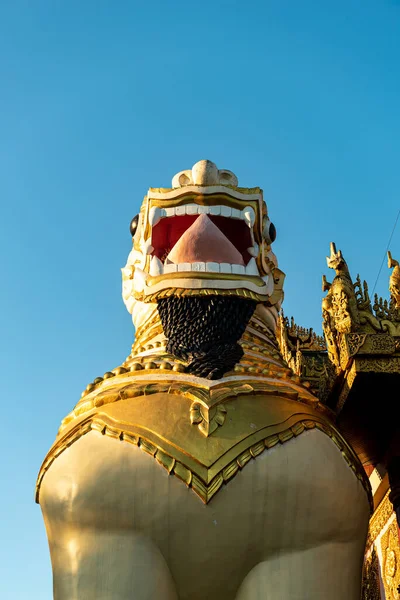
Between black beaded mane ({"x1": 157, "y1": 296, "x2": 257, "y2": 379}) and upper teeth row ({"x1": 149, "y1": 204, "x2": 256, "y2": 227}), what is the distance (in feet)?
1.70

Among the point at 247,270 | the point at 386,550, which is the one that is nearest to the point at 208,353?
the point at 247,270

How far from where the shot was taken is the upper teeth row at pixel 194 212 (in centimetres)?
412

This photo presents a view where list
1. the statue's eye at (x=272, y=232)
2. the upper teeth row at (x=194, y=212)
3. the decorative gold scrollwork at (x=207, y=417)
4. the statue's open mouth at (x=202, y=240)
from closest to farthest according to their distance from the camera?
the decorative gold scrollwork at (x=207, y=417) < the statue's open mouth at (x=202, y=240) < the upper teeth row at (x=194, y=212) < the statue's eye at (x=272, y=232)

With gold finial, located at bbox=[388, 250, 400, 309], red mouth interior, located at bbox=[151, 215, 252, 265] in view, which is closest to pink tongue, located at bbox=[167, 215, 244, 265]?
red mouth interior, located at bbox=[151, 215, 252, 265]

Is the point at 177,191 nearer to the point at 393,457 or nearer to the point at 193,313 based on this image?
the point at 193,313

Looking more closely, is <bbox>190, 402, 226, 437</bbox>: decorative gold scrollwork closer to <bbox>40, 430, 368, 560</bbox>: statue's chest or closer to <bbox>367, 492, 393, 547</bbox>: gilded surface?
<bbox>40, 430, 368, 560</bbox>: statue's chest

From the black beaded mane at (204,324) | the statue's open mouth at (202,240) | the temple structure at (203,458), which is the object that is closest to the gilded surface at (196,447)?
the temple structure at (203,458)

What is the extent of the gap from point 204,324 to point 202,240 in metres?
0.49

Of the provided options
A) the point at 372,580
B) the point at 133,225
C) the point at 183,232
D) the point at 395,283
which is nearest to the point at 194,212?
the point at 183,232

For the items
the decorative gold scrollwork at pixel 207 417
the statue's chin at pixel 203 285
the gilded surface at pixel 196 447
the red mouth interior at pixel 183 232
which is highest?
the red mouth interior at pixel 183 232

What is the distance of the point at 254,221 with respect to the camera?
4.28m

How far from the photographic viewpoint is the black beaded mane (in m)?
3.85

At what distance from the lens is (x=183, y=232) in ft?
13.8

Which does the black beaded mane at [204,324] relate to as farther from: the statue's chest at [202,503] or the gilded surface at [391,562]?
the gilded surface at [391,562]
